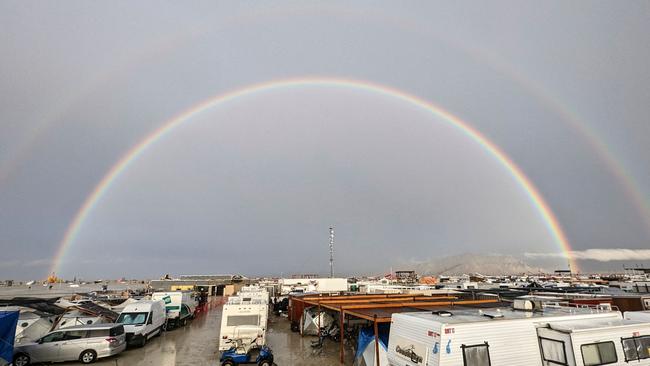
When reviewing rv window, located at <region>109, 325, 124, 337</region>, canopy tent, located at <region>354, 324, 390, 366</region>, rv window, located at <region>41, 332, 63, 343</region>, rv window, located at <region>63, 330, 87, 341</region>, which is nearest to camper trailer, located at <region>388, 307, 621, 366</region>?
canopy tent, located at <region>354, 324, 390, 366</region>

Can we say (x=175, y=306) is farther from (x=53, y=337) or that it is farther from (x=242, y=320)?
(x=242, y=320)

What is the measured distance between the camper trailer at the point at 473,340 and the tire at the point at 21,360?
60.1 ft

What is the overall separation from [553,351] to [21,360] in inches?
909

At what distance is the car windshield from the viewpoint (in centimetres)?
2355

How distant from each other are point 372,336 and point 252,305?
24.6ft

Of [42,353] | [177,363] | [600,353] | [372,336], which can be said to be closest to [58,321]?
[42,353]

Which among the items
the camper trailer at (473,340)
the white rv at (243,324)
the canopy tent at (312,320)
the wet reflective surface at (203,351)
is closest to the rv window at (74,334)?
the wet reflective surface at (203,351)

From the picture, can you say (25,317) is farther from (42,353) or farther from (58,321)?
(42,353)

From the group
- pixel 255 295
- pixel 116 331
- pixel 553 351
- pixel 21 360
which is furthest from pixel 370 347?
pixel 255 295

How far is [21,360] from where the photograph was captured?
57.2 feet

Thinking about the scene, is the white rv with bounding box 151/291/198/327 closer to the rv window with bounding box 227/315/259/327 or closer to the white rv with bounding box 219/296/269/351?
the white rv with bounding box 219/296/269/351

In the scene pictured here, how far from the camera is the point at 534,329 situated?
1059cm

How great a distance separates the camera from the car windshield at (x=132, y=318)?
23547 mm

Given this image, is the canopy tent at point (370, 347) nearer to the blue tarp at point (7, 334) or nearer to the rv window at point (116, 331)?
the rv window at point (116, 331)
